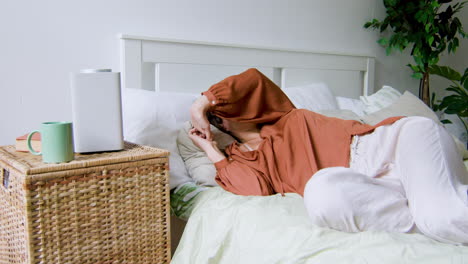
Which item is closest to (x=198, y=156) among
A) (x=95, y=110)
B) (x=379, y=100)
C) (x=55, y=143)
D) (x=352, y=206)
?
(x=95, y=110)

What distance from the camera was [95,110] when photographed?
1074 mm

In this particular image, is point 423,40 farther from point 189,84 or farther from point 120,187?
point 120,187

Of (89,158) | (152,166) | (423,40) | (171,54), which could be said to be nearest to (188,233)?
(152,166)

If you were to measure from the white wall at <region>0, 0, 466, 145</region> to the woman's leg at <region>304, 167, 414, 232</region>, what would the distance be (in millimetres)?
1079

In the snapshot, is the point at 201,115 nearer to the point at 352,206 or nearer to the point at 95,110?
the point at 95,110

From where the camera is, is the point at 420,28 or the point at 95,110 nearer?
the point at 95,110

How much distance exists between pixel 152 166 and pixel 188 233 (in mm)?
210

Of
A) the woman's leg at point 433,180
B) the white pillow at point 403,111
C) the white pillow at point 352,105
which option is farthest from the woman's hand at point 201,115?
the white pillow at point 352,105

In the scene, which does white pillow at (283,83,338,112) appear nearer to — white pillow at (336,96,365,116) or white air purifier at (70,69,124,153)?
white pillow at (336,96,365,116)

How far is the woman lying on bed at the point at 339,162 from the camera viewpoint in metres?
0.90

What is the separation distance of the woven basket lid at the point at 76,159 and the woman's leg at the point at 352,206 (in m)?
0.44

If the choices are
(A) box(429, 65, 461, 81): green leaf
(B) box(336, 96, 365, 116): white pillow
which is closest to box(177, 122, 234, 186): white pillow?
(B) box(336, 96, 365, 116): white pillow

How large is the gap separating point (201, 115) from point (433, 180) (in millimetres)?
762

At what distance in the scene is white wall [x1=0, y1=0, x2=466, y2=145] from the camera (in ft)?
4.69
